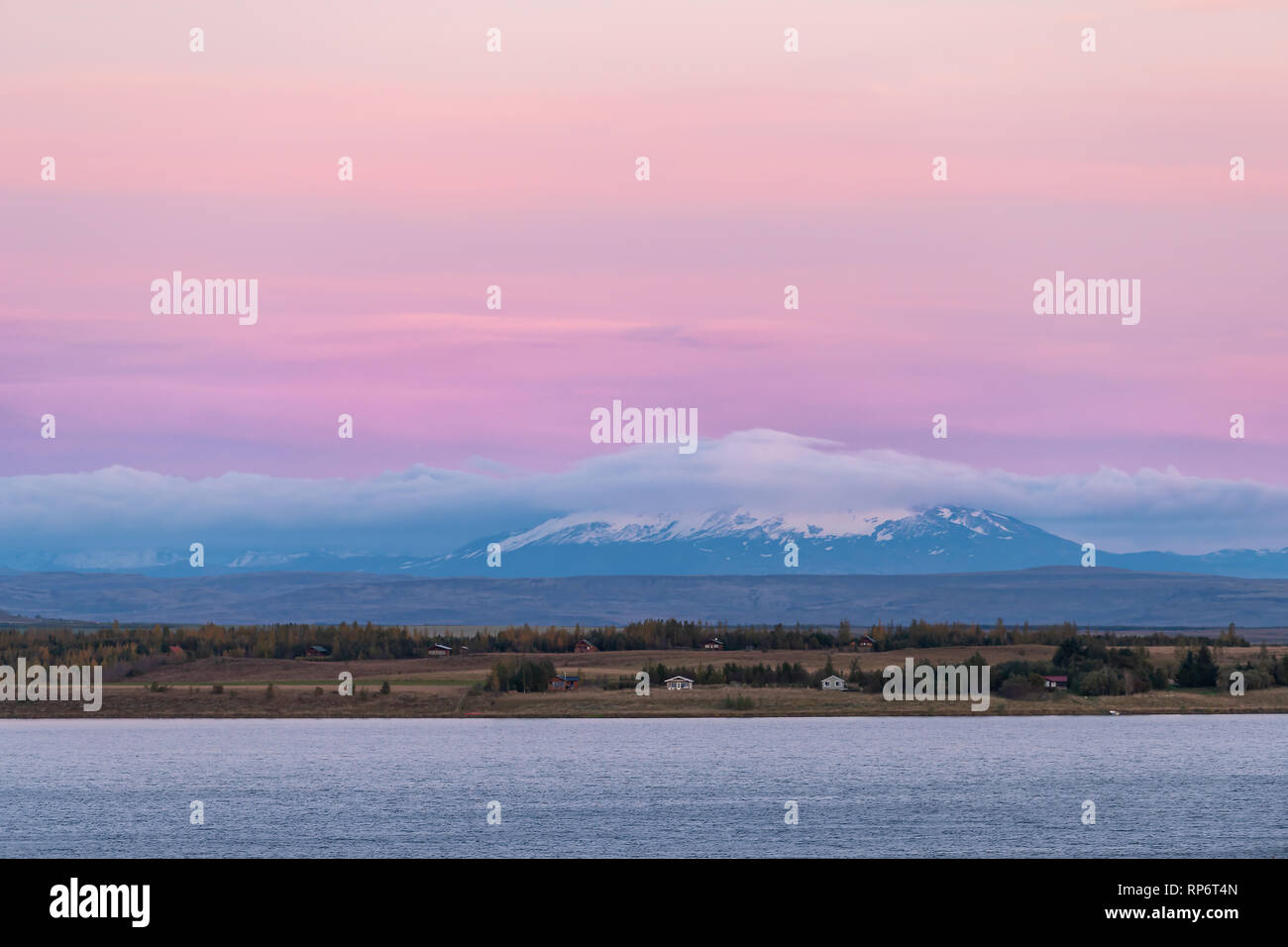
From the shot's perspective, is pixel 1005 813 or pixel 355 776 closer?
pixel 1005 813

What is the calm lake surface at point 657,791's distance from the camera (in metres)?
79.8

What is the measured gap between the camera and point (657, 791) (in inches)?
4043

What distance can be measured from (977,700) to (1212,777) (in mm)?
86065

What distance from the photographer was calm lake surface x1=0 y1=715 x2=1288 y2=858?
3140 inches

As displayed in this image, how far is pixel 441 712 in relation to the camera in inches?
7667

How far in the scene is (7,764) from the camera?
132m
